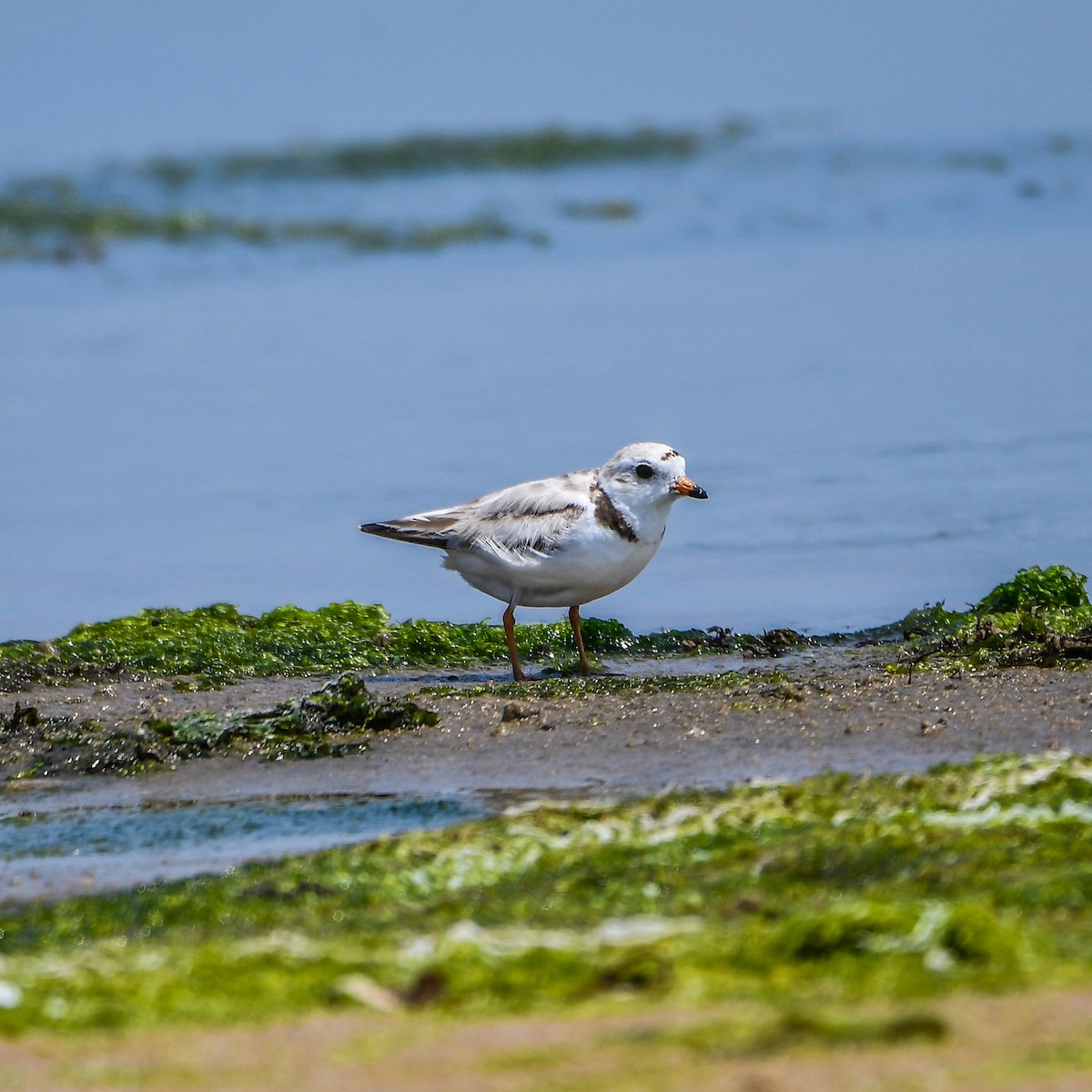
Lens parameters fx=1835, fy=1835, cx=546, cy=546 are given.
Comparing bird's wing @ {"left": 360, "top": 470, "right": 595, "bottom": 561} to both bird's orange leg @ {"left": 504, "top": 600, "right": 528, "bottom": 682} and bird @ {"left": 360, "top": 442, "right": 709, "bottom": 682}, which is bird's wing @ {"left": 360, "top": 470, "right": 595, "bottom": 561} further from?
bird's orange leg @ {"left": 504, "top": 600, "right": 528, "bottom": 682}

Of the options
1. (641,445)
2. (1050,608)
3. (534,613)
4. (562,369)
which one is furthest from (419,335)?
(1050,608)

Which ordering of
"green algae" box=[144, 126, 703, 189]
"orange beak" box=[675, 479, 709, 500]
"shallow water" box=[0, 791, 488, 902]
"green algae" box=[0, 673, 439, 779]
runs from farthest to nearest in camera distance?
"green algae" box=[144, 126, 703, 189] < "orange beak" box=[675, 479, 709, 500] < "green algae" box=[0, 673, 439, 779] < "shallow water" box=[0, 791, 488, 902]

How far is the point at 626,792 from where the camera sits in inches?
231

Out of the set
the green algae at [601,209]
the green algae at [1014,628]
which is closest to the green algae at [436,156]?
the green algae at [601,209]

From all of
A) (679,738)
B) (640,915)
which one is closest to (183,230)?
(679,738)

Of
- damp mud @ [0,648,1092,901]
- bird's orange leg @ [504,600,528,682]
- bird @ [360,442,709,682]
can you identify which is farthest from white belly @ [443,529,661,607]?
damp mud @ [0,648,1092,901]

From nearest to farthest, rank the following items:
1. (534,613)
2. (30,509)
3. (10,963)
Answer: (10,963)
(534,613)
(30,509)

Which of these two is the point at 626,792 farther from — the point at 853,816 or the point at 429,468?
the point at 429,468

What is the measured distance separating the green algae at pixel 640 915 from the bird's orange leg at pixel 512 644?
9.47 feet

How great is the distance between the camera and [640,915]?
4305 millimetres

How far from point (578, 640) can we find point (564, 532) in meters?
0.50

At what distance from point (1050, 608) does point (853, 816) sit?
3634 millimetres

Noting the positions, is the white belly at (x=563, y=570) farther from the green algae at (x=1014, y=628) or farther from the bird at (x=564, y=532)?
the green algae at (x=1014, y=628)

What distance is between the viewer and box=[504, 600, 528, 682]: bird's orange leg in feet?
27.3
